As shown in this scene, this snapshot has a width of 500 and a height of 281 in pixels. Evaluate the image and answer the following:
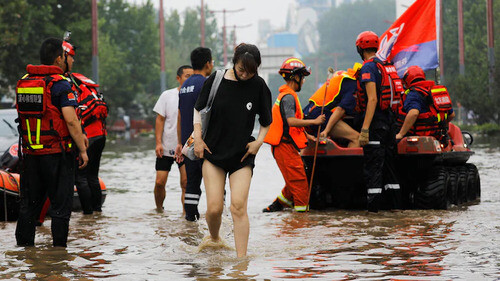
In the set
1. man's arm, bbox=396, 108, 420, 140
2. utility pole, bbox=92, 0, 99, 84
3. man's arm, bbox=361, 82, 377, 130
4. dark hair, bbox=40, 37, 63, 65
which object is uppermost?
utility pole, bbox=92, 0, 99, 84

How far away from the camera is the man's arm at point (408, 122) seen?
11.5 meters

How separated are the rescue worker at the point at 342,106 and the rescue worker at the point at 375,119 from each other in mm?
157

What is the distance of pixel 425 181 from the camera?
1146 cm

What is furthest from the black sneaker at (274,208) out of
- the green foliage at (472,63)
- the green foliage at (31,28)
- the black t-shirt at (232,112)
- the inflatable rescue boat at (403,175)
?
the green foliage at (472,63)

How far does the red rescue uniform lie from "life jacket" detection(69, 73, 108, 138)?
1.93 m

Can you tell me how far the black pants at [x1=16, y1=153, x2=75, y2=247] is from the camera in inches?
340

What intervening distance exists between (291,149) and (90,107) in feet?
7.59

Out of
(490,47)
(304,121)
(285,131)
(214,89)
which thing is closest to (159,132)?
(285,131)

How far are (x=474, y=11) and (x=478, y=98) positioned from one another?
1655cm

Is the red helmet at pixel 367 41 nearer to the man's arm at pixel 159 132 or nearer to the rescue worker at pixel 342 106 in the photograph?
the rescue worker at pixel 342 106

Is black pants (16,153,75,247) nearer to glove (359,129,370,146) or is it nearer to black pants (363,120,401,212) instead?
glove (359,129,370,146)

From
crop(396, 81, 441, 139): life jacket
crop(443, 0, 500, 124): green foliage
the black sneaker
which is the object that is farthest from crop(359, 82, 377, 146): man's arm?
crop(443, 0, 500, 124): green foliage

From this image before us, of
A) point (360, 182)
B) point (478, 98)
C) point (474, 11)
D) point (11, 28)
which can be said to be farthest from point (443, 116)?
point (474, 11)

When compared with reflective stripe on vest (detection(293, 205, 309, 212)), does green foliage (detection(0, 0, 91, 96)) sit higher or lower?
higher
